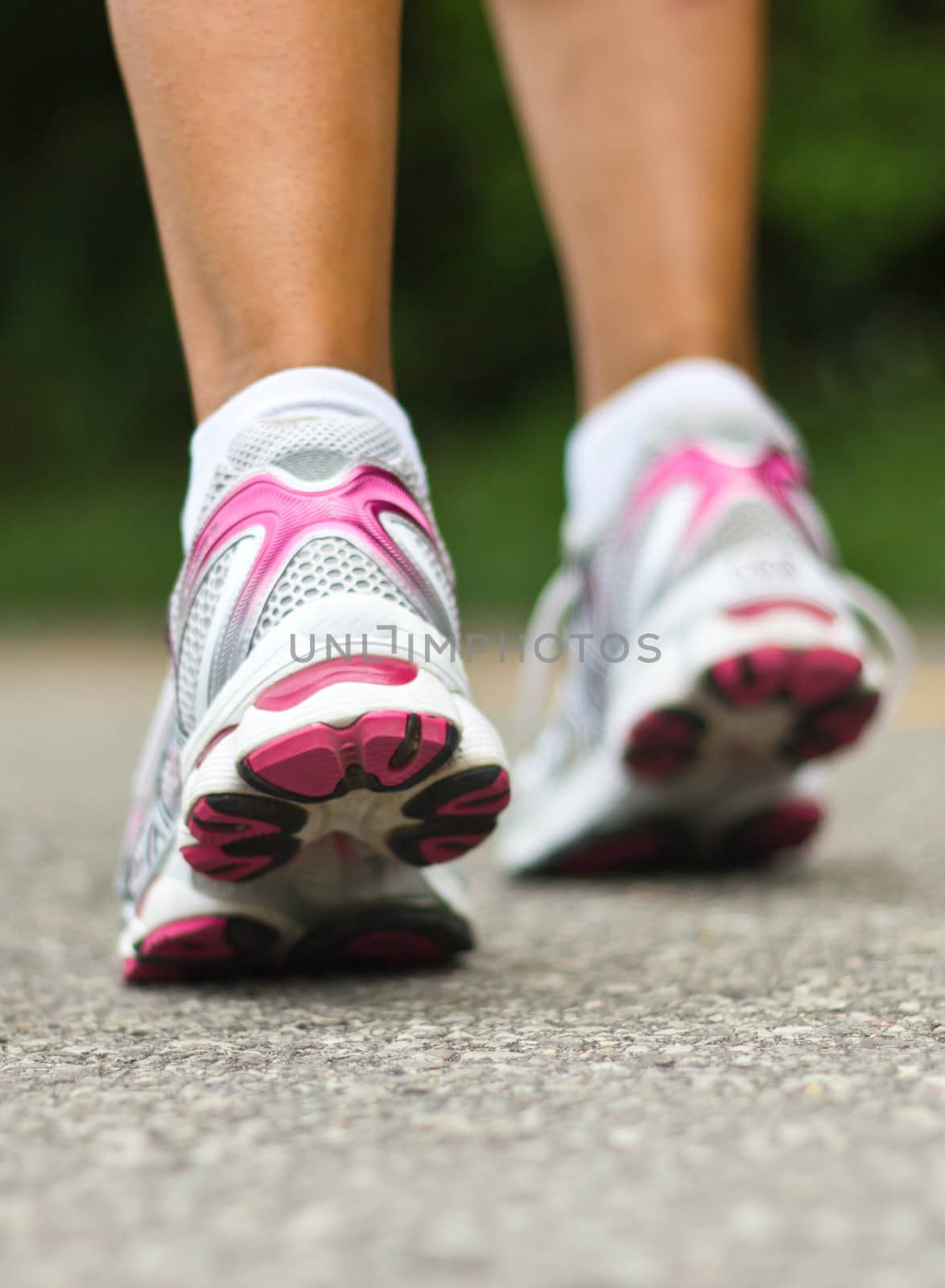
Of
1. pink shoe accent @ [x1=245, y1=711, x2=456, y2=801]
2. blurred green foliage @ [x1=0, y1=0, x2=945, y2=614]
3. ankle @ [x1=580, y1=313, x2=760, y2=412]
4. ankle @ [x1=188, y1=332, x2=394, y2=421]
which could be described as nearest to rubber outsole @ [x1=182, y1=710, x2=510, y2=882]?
pink shoe accent @ [x1=245, y1=711, x2=456, y2=801]

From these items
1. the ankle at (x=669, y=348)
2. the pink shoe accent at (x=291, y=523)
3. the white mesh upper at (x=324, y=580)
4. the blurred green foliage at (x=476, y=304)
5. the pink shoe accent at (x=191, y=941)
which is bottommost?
the pink shoe accent at (x=191, y=941)

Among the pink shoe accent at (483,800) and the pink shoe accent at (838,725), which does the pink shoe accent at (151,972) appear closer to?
the pink shoe accent at (483,800)

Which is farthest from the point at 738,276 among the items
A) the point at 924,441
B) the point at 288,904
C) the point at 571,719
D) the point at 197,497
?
the point at 924,441

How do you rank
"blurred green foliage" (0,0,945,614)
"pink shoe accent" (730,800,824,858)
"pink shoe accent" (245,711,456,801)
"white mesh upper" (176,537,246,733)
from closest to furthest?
"pink shoe accent" (245,711,456,801) → "white mesh upper" (176,537,246,733) → "pink shoe accent" (730,800,824,858) → "blurred green foliage" (0,0,945,614)

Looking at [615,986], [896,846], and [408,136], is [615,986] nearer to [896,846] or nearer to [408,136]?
[896,846]

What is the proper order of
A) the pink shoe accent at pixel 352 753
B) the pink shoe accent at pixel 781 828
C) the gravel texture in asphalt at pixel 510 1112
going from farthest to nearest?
the pink shoe accent at pixel 781 828, the pink shoe accent at pixel 352 753, the gravel texture in asphalt at pixel 510 1112

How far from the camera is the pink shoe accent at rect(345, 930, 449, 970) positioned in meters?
0.98

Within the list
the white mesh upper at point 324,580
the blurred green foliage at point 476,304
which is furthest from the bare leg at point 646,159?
the blurred green foliage at point 476,304

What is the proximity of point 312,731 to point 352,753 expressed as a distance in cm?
3

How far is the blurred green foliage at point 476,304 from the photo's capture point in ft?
28.8

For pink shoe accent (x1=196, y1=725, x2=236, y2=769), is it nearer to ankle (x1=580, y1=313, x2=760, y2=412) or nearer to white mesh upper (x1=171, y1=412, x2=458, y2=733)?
white mesh upper (x1=171, y1=412, x2=458, y2=733)

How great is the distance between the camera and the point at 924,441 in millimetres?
8852

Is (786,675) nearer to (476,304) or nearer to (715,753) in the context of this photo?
(715,753)

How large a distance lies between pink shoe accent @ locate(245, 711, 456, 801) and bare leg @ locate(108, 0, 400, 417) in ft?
0.91
